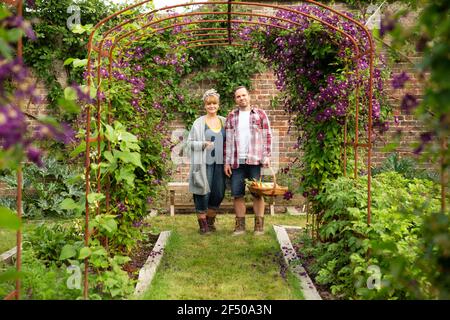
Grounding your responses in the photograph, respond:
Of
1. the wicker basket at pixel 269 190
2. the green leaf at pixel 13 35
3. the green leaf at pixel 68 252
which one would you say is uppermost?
the green leaf at pixel 13 35

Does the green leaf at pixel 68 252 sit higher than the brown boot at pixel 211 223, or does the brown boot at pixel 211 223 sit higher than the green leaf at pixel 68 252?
the green leaf at pixel 68 252

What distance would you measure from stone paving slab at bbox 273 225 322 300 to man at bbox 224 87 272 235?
49 cm

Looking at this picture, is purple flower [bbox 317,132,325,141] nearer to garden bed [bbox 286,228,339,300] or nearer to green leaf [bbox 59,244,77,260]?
garden bed [bbox 286,228,339,300]

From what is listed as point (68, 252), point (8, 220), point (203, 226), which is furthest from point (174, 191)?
point (8, 220)

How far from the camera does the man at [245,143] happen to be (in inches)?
245

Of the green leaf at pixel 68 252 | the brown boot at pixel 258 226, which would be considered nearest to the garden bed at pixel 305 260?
the brown boot at pixel 258 226

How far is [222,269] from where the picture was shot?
4859mm

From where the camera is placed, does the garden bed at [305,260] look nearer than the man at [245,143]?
Yes

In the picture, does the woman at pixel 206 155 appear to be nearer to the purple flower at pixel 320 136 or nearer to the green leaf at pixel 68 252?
the purple flower at pixel 320 136

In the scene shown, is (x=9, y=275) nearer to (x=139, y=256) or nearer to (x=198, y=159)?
(x=139, y=256)

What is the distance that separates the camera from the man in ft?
20.4

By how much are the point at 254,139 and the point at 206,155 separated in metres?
0.65
